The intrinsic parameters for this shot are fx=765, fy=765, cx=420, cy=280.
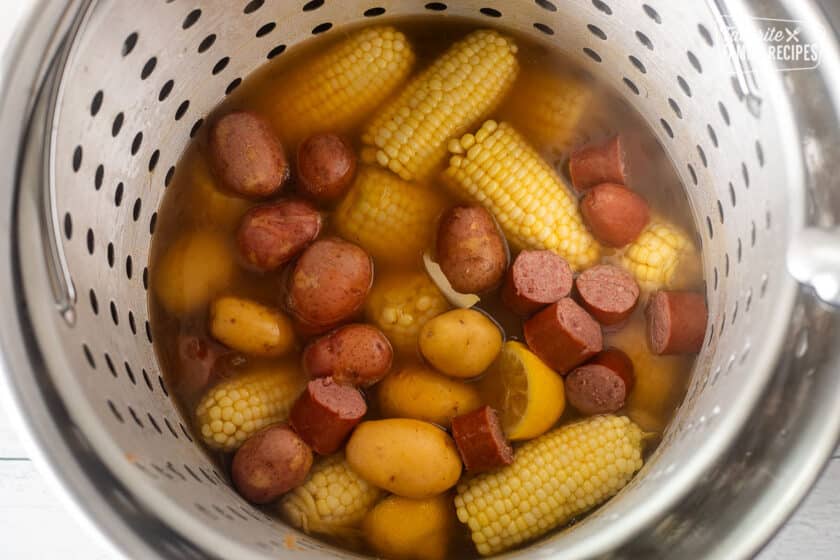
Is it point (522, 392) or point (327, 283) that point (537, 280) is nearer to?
point (522, 392)

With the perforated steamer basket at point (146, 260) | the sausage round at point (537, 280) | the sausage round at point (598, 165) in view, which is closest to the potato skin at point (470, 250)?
the sausage round at point (537, 280)

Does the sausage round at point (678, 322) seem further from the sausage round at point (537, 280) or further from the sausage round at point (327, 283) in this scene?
the sausage round at point (327, 283)

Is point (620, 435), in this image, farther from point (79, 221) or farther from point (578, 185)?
point (79, 221)

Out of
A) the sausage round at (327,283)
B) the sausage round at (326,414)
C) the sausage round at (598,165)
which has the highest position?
the sausage round at (598,165)

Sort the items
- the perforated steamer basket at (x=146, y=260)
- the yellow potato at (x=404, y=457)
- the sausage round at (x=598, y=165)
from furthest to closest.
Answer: the sausage round at (x=598, y=165) → the yellow potato at (x=404, y=457) → the perforated steamer basket at (x=146, y=260)

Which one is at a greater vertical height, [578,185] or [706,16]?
[706,16]

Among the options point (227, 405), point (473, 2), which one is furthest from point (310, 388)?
point (473, 2)

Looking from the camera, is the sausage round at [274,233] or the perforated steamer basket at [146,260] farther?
the sausage round at [274,233]
